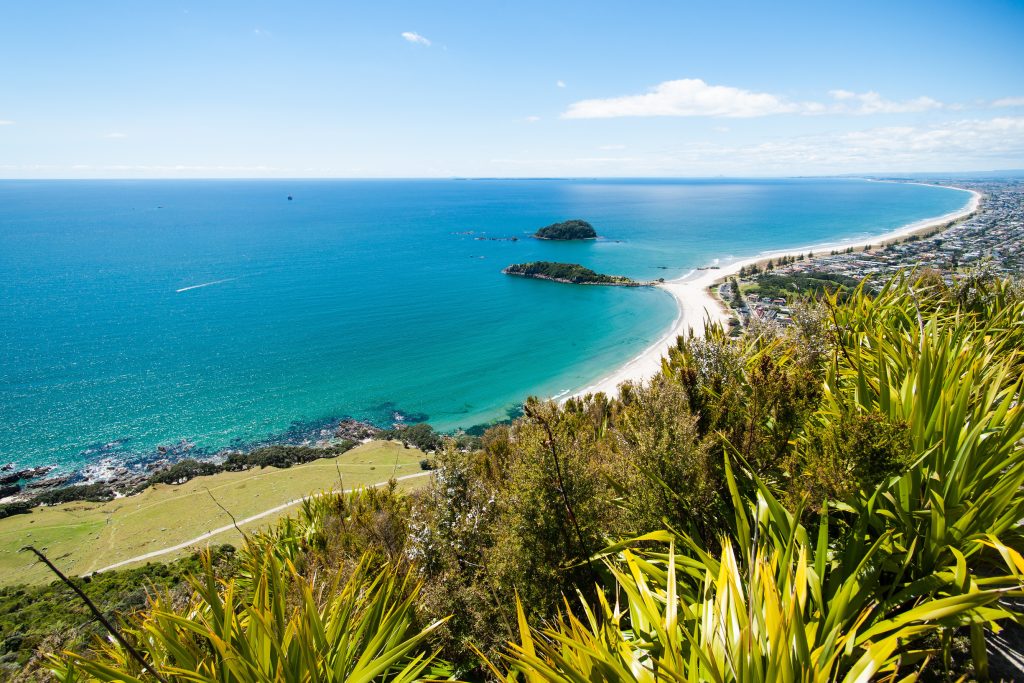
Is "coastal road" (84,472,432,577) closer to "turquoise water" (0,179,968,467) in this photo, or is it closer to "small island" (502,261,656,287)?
"turquoise water" (0,179,968,467)

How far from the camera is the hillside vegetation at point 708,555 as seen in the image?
11.2ft

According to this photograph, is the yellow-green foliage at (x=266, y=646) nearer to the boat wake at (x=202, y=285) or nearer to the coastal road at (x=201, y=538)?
the coastal road at (x=201, y=538)

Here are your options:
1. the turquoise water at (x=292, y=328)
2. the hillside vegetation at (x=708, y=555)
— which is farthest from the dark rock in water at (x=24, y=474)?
the hillside vegetation at (x=708, y=555)

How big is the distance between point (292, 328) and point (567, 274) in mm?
37700

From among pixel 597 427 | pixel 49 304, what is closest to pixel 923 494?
pixel 597 427

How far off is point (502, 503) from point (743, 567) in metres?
3.25

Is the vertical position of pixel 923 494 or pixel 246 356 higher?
pixel 923 494

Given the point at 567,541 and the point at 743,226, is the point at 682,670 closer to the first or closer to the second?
the point at 567,541

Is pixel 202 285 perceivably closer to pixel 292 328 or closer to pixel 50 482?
pixel 292 328

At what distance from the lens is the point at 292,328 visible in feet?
159

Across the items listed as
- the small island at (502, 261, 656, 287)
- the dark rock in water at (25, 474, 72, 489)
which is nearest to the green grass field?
the dark rock in water at (25, 474, 72, 489)

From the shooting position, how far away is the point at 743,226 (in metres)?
118

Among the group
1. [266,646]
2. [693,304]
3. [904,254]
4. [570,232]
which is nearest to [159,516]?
[266,646]

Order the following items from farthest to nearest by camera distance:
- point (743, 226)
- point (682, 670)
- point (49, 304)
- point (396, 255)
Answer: point (743, 226)
point (396, 255)
point (49, 304)
point (682, 670)
